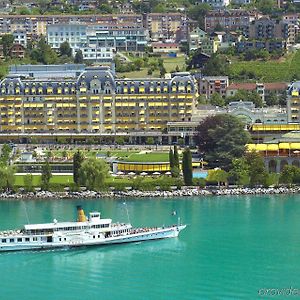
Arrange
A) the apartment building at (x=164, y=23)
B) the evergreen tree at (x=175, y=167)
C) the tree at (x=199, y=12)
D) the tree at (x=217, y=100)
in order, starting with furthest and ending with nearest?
the tree at (x=199, y=12) < the apartment building at (x=164, y=23) < the tree at (x=217, y=100) < the evergreen tree at (x=175, y=167)

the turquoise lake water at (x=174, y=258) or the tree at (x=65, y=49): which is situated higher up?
the tree at (x=65, y=49)

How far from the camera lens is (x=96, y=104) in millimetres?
40344

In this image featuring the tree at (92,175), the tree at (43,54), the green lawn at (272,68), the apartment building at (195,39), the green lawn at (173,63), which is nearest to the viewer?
the tree at (92,175)

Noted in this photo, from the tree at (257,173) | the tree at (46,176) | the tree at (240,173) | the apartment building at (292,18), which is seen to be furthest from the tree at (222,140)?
the apartment building at (292,18)

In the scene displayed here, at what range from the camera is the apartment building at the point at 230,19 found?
54425 millimetres

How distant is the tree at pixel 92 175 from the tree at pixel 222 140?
3617 millimetres

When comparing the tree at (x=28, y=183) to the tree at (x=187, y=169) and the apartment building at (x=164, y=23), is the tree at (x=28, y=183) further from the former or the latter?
the apartment building at (x=164, y=23)

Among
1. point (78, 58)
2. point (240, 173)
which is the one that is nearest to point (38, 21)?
point (78, 58)

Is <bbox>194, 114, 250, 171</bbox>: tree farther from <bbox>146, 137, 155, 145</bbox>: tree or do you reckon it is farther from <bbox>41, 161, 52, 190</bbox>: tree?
<bbox>41, 161, 52, 190</bbox>: tree

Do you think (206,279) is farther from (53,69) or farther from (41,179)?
(53,69)

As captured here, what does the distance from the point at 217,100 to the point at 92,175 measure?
12862 mm

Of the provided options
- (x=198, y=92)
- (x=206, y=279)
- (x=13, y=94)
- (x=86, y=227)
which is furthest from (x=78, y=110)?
(x=206, y=279)

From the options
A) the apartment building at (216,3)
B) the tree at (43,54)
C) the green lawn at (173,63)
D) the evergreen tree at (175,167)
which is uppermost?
the apartment building at (216,3)

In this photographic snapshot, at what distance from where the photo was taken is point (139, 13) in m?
58.5
